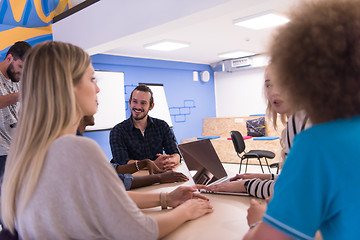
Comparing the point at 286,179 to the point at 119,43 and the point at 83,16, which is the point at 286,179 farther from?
the point at 83,16

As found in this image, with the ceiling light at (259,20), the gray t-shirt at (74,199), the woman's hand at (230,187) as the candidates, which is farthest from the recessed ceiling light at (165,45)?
the gray t-shirt at (74,199)

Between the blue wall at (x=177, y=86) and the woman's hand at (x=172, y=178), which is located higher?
the blue wall at (x=177, y=86)

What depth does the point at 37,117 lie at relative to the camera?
0.83 meters

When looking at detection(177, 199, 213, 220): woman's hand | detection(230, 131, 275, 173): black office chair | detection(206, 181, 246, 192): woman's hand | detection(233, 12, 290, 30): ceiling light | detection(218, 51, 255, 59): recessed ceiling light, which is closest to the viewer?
detection(177, 199, 213, 220): woman's hand

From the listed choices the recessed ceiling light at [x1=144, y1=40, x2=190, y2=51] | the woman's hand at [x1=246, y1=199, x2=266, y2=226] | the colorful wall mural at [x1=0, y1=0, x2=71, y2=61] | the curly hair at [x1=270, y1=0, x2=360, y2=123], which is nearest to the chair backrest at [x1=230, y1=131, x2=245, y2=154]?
the recessed ceiling light at [x1=144, y1=40, x2=190, y2=51]

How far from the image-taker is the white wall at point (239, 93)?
8383mm

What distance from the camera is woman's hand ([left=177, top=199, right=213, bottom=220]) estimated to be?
3.54 feet

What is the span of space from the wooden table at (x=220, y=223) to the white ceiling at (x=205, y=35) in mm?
1808

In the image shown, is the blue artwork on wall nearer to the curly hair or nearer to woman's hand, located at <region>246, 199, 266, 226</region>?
woman's hand, located at <region>246, 199, 266, 226</region>

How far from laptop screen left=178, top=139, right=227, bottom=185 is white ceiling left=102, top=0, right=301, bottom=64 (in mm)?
1427

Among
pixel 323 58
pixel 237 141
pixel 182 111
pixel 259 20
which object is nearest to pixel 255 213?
pixel 323 58

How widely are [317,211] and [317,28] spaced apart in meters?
0.36

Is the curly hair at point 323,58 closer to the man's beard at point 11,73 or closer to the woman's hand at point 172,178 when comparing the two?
the woman's hand at point 172,178

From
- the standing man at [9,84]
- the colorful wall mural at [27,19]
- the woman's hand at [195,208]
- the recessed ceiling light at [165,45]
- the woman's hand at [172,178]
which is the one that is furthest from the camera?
the recessed ceiling light at [165,45]
